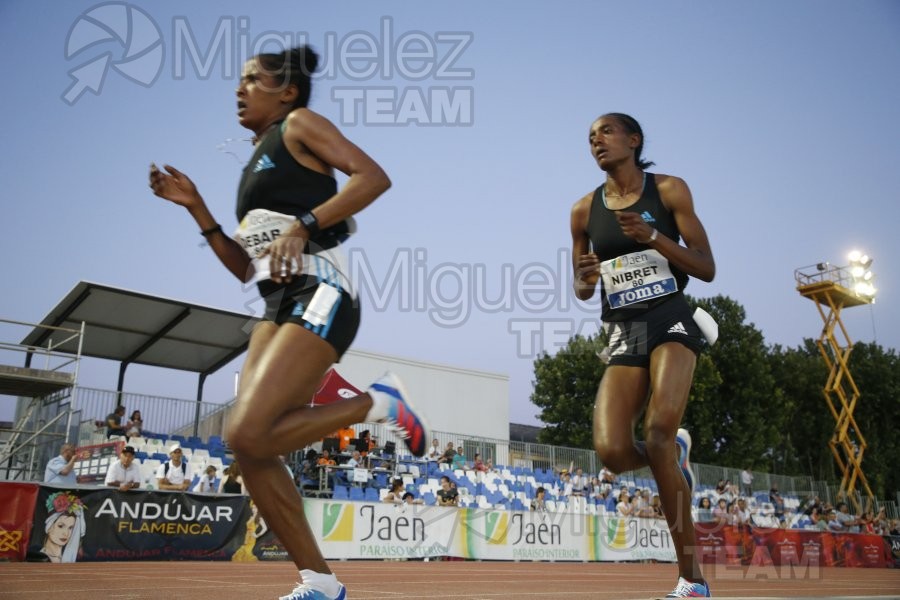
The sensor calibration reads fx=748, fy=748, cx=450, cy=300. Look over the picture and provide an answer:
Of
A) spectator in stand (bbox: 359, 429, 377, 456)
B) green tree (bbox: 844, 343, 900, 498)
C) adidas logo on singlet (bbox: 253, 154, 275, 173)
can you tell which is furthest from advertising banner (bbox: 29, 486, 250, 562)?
green tree (bbox: 844, 343, 900, 498)

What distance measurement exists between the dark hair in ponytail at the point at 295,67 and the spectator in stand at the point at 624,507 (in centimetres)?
1721

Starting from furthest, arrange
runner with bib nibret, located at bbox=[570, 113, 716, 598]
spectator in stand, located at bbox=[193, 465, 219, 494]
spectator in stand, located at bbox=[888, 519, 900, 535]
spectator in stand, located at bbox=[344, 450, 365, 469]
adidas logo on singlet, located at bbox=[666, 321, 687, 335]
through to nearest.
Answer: spectator in stand, located at bbox=[888, 519, 900, 535]
spectator in stand, located at bbox=[344, 450, 365, 469]
spectator in stand, located at bbox=[193, 465, 219, 494]
adidas logo on singlet, located at bbox=[666, 321, 687, 335]
runner with bib nibret, located at bbox=[570, 113, 716, 598]

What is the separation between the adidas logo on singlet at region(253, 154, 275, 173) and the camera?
3174 mm

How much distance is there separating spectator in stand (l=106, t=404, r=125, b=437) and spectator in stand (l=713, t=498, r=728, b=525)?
14736 mm

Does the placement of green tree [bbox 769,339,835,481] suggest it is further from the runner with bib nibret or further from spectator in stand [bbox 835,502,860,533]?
the runner with bib nibret

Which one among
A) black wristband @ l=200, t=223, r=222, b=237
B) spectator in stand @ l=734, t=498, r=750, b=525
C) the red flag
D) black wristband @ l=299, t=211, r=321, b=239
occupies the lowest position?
spectator in stand @ l=734, t=498, r=750, b=525

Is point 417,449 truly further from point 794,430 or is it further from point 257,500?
point 794,430

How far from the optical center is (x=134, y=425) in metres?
16.0

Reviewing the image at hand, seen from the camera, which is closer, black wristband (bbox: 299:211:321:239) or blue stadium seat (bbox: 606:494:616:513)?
black wristband (bbox: 299:211:321:239)

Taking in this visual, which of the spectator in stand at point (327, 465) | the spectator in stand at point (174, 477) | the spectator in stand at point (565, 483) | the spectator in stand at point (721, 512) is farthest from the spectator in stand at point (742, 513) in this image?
the spectator in stand at point (174, 477)

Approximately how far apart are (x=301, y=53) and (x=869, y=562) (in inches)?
966

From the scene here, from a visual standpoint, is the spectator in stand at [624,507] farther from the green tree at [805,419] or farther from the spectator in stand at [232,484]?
the green tree at [805,419]

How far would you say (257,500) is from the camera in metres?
3.01

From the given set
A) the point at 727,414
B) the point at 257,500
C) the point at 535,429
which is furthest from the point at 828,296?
the point at 257,500
